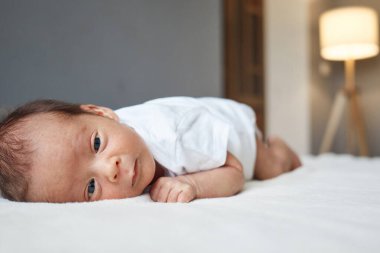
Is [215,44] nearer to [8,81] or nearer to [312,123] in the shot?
[8,81]

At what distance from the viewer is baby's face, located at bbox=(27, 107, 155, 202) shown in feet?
2.19

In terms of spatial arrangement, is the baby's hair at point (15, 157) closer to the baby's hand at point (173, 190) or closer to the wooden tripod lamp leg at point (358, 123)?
the baby's hand at point (173, 190)

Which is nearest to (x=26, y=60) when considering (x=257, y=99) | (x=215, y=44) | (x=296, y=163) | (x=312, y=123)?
(x=296, y=163)

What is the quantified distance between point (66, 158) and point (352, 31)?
8.30 ft

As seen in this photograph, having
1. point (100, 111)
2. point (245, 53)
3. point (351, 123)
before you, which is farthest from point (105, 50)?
point (351, 123)

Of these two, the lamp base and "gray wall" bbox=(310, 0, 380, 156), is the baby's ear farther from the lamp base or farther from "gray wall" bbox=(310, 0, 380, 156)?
"gray wall" bbox=(310, 0, 380, 156)

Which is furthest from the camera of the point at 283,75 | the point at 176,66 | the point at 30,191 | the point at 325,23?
the point at 283,75

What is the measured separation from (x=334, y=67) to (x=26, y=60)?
9.34 feet

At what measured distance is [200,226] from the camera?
0.45 metres

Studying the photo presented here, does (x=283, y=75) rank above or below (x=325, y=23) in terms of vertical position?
below

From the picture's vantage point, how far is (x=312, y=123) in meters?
3.39

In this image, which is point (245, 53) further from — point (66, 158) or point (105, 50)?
point (66, 158)

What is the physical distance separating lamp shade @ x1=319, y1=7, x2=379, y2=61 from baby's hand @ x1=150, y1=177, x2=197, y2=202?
2328 millimetres

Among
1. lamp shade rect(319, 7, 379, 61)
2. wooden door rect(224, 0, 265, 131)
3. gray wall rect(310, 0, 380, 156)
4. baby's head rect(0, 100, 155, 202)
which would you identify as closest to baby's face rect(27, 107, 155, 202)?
baby's head rect(0, 100, 155, 202)
